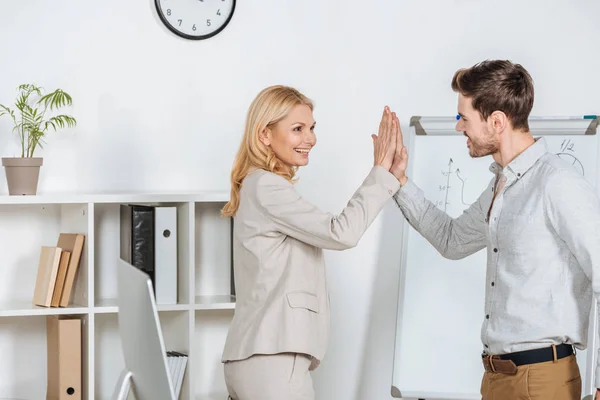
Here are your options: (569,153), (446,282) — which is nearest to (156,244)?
(446,282)

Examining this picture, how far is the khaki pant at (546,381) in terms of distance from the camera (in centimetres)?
184

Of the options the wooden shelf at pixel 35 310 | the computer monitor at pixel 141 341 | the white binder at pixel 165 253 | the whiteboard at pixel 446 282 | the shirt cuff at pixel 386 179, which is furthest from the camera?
the whiteboard at pixel 446 282

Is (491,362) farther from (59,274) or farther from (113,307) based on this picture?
(59,274)

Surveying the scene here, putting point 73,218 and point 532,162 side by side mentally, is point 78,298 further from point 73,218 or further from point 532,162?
point 532,162

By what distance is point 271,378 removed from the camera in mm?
1969

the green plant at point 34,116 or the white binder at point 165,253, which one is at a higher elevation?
the green plant at point 34,116

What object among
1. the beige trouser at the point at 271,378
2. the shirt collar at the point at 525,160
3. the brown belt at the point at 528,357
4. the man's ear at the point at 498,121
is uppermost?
the man's ear at the point at 498,121

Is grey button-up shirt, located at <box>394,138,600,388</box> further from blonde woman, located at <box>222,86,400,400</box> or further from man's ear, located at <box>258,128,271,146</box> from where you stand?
man's ear, located at <box>258,128,271,146</box>

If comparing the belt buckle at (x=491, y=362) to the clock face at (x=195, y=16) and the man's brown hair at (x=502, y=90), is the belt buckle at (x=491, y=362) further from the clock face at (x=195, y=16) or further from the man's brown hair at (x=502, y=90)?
the clock face at (x=195, y=16)

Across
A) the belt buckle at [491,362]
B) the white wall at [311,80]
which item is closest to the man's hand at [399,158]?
the belt buckle at [491,362]

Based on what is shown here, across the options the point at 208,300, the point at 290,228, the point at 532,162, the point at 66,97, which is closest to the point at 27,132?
the point at 66,97

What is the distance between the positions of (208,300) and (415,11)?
147 centimetres

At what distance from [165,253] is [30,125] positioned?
662 mm

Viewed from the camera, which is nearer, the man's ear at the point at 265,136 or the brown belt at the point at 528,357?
the brown belt at the point at 528,357
